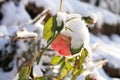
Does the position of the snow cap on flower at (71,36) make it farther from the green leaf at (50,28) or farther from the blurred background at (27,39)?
the blurred background at (27,39)

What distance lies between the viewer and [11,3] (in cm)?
294

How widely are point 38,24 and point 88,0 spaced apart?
21.8 feet

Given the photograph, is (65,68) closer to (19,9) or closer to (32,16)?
(19,9)

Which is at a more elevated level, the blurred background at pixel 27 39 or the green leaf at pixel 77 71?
the green leaf at pixel 77 71

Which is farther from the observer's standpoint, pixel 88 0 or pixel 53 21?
pixel 88 0

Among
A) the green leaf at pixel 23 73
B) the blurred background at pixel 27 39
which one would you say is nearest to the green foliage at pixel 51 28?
the green leaf at pixel 23 73

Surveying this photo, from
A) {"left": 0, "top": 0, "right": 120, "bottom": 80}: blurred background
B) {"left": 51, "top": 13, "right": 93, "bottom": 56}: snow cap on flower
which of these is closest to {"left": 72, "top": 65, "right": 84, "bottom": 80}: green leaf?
{"left": 51, "top": 13, "right": 93, "bottom": 56}: snow cap on flower

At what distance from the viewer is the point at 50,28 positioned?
2.69ft

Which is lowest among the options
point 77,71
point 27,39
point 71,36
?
point 27,39

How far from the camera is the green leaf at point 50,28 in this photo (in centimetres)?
81

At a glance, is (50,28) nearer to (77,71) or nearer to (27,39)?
(77,71)

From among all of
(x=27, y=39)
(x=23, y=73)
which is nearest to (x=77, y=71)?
(x=23, y=73)

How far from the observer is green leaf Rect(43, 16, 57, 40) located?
0.81m

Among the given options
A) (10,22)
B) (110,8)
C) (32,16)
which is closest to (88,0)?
(110,8)
